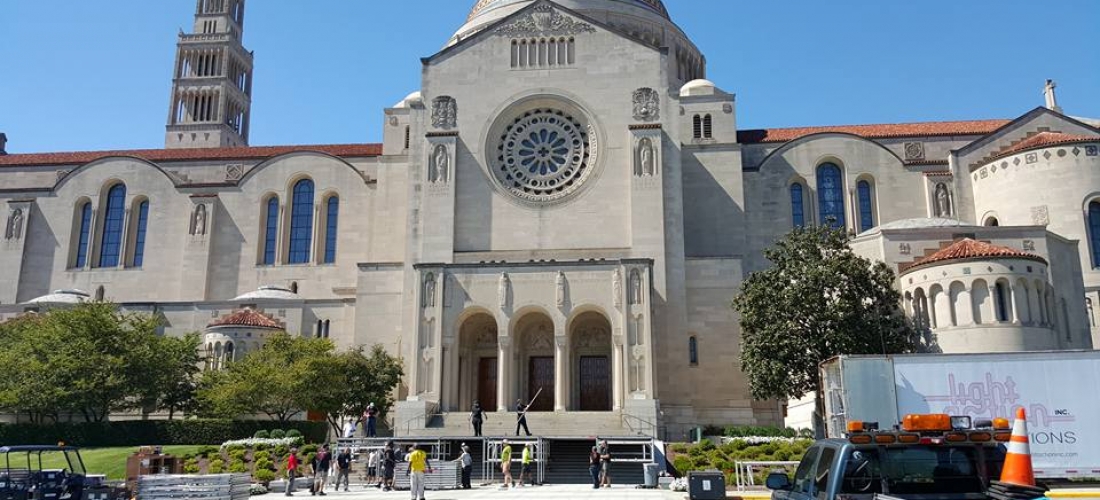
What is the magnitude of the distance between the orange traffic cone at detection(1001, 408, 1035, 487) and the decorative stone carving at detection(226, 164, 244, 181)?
49.8 meters

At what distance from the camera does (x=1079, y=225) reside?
3919cm

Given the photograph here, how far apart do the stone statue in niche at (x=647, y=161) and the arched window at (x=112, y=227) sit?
30494 mm

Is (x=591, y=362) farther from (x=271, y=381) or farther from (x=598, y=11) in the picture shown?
(x=598, y=11)

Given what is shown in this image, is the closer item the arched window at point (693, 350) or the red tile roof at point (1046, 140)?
the arched window at point (693, 350)

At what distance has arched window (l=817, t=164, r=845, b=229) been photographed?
4450 centimetres

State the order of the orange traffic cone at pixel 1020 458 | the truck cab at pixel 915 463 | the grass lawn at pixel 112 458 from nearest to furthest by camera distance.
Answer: the orange traffic cone at pixel 1020 458 < the truck cab at pixel 915 463 < the grass lawn at pixel 112 458

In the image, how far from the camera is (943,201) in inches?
1710

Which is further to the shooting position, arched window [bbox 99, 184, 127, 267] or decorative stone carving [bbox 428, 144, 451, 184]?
arched window [bbox 99, 184, 127, 267]

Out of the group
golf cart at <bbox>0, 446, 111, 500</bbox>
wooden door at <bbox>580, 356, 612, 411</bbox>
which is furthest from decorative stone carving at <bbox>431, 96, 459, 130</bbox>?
golf cart at <bbox>0, 446, 111, 500</bbox>

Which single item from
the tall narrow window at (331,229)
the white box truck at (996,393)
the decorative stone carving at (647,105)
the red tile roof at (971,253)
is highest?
the decorative stone carving at (647,105)

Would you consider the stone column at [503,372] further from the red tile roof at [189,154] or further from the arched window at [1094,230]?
the arched window at [1094,230]

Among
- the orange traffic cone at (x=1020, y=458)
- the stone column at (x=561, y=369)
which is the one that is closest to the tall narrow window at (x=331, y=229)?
the stone column at (x=561, y=369)

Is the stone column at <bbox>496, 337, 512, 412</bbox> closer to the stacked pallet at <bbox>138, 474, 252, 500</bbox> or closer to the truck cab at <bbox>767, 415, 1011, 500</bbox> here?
the stacked pallet at <bbox>138, 474, 252, 500</bbox>

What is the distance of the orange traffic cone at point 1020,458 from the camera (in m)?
7.65
